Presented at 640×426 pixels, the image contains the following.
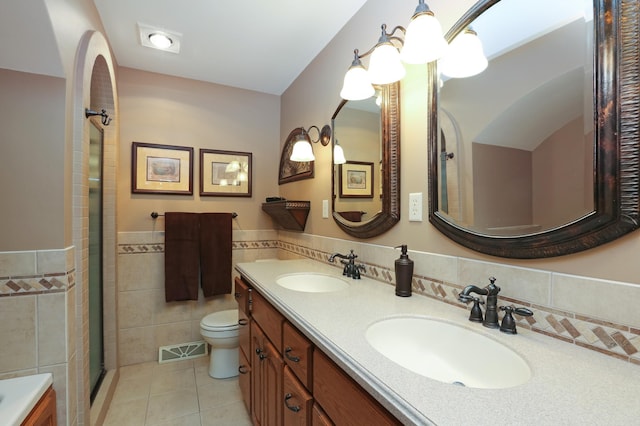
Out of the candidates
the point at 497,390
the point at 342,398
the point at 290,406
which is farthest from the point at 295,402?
the point at 497,390

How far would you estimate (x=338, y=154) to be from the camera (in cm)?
184

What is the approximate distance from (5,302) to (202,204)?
4.94ft

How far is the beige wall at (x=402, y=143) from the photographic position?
2.40ft

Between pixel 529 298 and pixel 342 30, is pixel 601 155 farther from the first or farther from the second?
pixel 342 30

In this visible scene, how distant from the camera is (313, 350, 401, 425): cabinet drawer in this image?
0.62 meters

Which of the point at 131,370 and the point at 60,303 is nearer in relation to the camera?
the point at 60,303

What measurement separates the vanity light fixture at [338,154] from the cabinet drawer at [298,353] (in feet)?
3.49

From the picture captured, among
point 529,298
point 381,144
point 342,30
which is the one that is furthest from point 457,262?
point 342,30

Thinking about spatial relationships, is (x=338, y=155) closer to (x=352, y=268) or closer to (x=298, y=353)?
(x=352, y=268)

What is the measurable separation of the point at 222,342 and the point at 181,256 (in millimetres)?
780

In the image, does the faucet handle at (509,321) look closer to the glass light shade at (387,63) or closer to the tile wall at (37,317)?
the glass light shade at (387,63)

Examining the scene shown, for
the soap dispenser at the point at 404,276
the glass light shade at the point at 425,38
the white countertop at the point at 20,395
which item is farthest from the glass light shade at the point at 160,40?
the soap dispenser at the point at 404,276

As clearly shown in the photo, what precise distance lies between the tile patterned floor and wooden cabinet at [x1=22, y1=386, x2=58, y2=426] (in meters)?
0.74

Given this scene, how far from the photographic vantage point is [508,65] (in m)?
0.95
